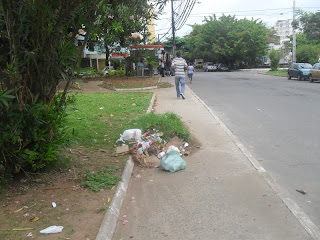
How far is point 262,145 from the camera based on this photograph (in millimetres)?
7375

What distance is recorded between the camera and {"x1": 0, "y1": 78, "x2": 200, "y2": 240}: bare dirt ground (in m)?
3.64

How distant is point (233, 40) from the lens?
58.4m

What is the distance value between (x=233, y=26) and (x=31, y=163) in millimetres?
60471

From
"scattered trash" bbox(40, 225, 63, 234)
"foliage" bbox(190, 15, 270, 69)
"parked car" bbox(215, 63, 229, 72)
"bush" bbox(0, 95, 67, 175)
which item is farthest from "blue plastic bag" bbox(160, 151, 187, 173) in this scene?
"parked car" bbox(215, 63, 229, 72)

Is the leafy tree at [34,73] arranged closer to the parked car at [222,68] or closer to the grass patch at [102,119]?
the grass patch at [102,119]

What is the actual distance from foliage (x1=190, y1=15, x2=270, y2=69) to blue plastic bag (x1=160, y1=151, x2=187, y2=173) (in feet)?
175

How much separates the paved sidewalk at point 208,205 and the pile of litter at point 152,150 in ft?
0.60

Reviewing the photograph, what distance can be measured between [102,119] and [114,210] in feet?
18.7

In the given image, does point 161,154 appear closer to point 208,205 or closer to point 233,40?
point 208,205

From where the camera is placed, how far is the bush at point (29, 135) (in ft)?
14.2

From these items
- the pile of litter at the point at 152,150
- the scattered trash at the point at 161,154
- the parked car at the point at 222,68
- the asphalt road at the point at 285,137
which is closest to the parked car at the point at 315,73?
the asphalt road at the point at 285,137

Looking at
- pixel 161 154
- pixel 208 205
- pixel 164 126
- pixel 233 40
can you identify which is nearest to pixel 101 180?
pixel 208 205

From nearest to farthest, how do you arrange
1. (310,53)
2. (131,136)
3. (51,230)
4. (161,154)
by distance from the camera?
(51,230)
(161,154)
(131,136)
(310,53)

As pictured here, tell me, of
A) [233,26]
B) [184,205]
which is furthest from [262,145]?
[233,26]
